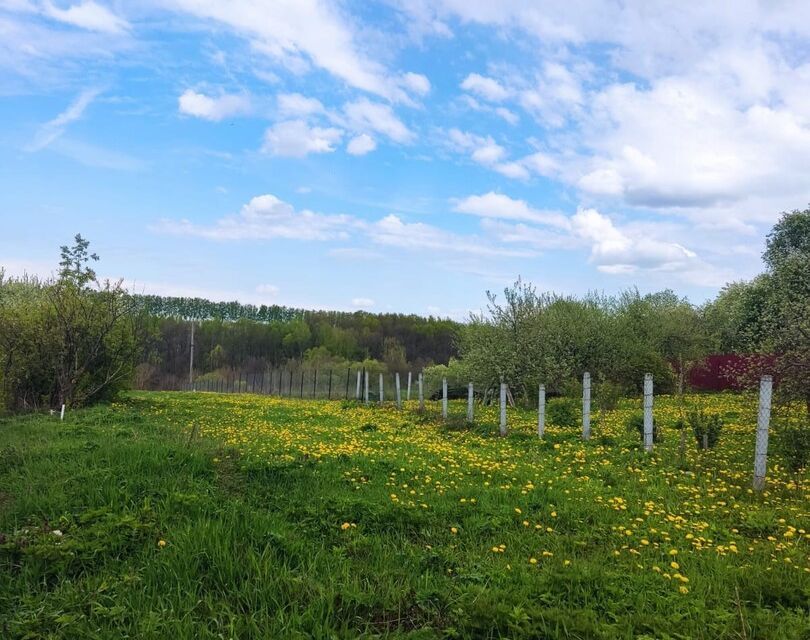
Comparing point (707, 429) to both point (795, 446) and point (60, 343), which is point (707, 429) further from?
point (60, 343)

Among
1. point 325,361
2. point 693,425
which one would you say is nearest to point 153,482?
point 693,425

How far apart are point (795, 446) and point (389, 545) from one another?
744 cm

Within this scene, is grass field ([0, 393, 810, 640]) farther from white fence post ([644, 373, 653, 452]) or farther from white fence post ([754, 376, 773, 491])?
white fence post ([644, 373, 653, 452])

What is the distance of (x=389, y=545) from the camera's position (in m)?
5.36

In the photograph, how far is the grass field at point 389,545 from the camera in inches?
154

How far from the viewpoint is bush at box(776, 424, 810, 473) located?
8.97 metres

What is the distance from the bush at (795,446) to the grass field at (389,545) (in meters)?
0.30

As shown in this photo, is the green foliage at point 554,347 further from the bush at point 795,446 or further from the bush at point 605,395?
the bush at point 795,446

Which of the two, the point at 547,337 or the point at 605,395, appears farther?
the point at 547,337

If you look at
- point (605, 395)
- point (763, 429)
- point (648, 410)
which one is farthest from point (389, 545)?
point (605, 395)

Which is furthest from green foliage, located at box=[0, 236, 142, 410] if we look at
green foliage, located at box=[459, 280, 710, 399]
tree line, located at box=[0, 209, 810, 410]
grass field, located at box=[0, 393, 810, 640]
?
green foliage, located at box=[459, 280, 710, 399]

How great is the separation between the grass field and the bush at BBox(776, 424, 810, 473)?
297 millimetres

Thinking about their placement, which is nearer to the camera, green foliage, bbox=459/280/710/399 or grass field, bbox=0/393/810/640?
grass field, bbox=0/393/810/640

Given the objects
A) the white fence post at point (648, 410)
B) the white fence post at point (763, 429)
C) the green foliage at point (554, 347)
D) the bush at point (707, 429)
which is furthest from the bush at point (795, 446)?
the green foliage at point (554, 347)
